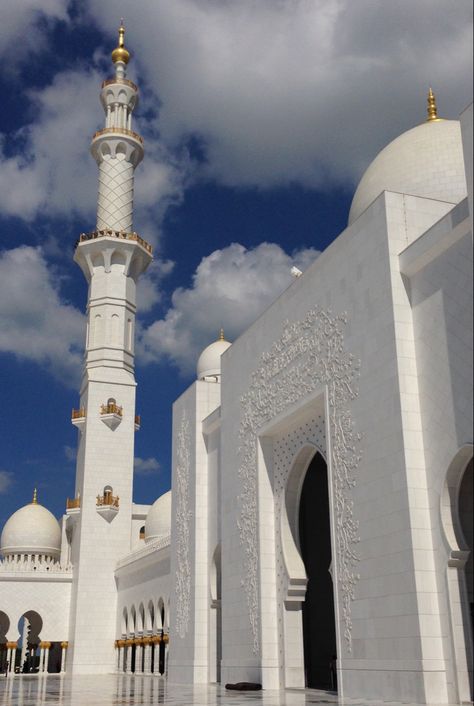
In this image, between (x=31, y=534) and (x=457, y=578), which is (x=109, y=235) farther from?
(x=457, y=578)

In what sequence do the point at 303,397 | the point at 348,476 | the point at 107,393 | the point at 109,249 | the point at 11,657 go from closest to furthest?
the point at 348,476 → the point at 303,397 → the point at 11,657 → the point at 107,393 → the point at 109,249

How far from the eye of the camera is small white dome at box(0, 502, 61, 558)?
26.5 m

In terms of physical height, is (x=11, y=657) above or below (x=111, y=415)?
below

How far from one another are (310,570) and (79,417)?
39.6 feet

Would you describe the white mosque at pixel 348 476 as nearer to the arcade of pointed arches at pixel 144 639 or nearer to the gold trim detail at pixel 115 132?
the arcade of pointed arches at pixel 144 639

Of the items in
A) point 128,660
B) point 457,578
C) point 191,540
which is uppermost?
point 191,540

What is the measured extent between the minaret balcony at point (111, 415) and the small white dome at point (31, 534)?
555 centimetres

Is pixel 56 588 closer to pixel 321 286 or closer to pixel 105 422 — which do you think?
pixel 105 422

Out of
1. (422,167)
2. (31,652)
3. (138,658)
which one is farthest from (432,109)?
(31,652)

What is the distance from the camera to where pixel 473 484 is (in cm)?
914

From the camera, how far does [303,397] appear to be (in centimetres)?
1116

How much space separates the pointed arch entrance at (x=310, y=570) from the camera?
11.7m

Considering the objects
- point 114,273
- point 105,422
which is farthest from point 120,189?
point 105,422

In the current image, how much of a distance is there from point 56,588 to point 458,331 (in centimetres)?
1824
